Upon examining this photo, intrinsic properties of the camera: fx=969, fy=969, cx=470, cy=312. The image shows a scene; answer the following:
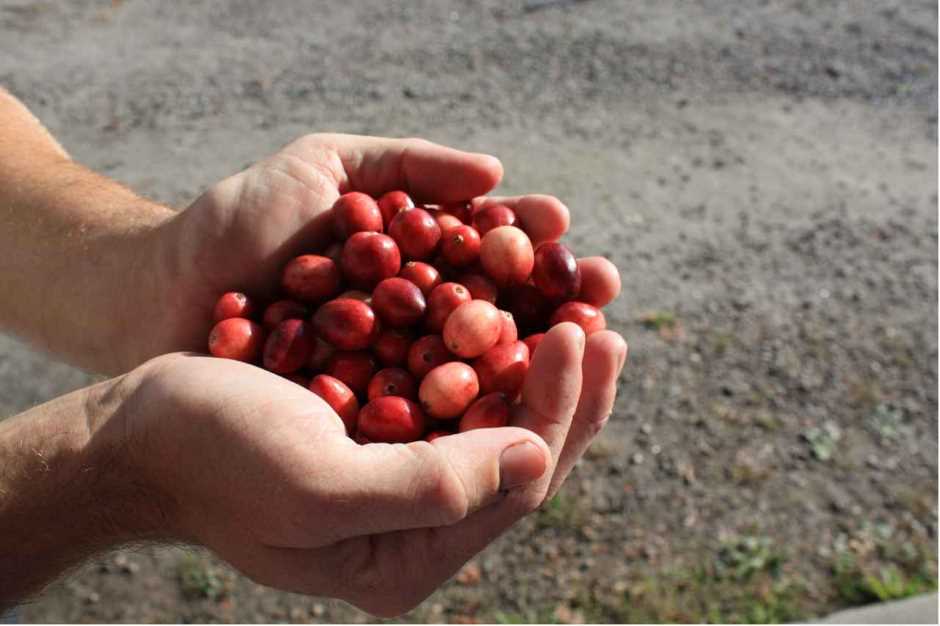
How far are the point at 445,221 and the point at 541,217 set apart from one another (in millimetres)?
369

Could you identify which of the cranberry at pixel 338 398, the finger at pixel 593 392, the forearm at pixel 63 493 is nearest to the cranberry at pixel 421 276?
the cranberry at pixel 338 398

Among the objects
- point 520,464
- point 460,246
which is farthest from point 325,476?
point 460,246

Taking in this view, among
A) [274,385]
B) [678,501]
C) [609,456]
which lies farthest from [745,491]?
[274,385]

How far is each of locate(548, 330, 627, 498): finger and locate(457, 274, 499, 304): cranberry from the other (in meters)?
0.61

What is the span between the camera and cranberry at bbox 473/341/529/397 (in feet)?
10.3

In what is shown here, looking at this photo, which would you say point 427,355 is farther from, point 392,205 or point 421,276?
point 392,205

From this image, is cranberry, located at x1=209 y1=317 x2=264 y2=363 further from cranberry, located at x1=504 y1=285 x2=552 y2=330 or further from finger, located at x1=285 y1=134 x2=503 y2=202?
cranberry, located at x1=504 y1=285 x2=552 y2=330

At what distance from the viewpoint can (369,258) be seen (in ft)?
11.2

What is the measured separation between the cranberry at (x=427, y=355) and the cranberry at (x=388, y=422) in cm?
30

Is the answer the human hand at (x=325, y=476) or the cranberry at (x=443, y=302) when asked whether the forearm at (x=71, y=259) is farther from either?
the cranberry at (x=443, y=302)

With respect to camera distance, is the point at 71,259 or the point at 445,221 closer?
the point at 445,221

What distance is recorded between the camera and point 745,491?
16.4 ft

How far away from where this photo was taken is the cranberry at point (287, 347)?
319cm

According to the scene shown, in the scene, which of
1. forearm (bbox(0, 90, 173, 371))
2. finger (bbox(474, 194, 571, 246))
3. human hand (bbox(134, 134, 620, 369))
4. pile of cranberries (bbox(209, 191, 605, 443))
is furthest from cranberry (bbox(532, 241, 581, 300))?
forearm (bbox(0, 90, 173, 371))
